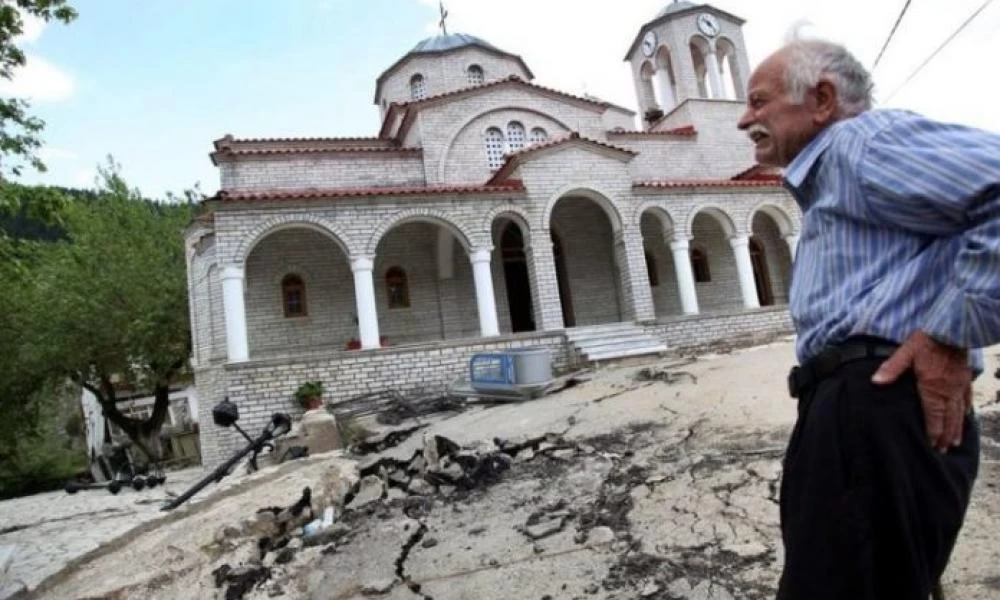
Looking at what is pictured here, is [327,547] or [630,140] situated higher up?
[630,140]

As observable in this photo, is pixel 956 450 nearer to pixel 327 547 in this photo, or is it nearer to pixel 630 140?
pixel 327 547

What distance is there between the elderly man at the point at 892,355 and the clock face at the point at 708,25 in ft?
69.6

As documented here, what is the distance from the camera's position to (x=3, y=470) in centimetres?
2156

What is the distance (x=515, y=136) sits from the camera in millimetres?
17625

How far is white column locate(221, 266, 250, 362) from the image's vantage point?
463 inches

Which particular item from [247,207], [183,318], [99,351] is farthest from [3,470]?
[247,207]

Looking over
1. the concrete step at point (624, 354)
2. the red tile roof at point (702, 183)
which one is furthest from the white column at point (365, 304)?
the red tile roof at point (702, 183)

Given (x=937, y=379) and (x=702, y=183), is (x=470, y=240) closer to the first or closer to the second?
(x=702, y=183)

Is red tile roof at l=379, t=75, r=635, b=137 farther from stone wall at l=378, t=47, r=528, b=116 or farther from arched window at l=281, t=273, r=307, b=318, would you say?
arched window at l=281, t=273, r=307, b=318

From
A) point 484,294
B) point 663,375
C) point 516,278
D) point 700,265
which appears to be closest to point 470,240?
point 484,294

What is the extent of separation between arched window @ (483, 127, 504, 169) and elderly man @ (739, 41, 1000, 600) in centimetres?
1631

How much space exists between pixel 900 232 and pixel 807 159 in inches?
10.3

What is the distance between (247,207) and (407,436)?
6.46 m

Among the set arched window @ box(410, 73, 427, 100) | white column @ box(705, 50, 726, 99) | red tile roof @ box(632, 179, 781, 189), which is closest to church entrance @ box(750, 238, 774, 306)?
red tile roof @ box(632, 179, 781, 189)
